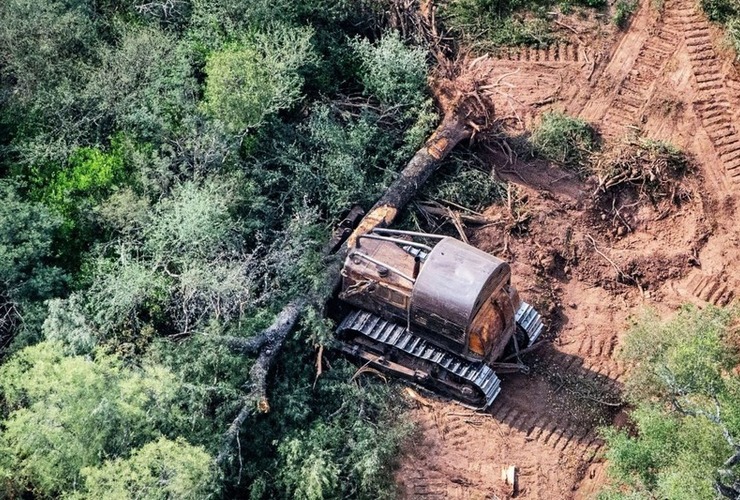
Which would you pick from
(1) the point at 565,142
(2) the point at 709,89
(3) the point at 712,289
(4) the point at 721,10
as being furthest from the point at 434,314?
(4) the point at 721,10

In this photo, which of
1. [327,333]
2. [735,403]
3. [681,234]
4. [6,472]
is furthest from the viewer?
[681,234]

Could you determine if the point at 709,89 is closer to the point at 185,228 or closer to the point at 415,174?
the point at 415,174

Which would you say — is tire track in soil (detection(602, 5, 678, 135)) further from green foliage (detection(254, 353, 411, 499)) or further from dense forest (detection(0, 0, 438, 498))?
green foliage (detection(254, 353, 411, 499))

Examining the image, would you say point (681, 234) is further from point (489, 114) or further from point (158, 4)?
point (158, 4)

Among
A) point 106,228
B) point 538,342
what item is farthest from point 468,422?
point 106,228

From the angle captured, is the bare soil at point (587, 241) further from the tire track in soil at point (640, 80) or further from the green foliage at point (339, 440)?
the green foliage at point (339, 440)

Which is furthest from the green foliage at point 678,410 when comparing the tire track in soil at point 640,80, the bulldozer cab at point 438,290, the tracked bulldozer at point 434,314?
the tire track in soil at point 640,80
